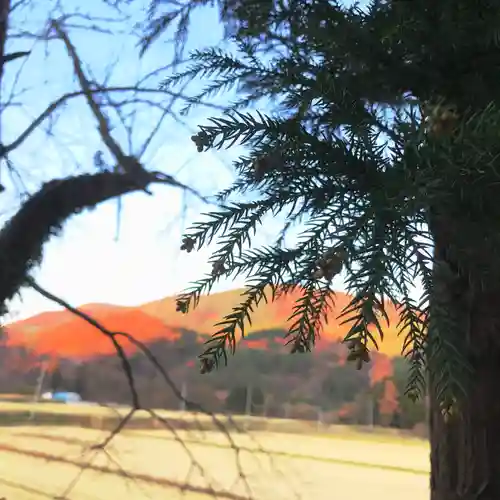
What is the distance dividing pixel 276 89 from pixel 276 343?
2.00ft

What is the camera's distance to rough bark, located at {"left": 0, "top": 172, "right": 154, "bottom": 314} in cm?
94

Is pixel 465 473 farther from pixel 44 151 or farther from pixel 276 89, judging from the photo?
pixel 44 151

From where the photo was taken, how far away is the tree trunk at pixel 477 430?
37 centimetres

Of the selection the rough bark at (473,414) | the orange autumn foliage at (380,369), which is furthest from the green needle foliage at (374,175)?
the orange autumn foliage at (380,369)

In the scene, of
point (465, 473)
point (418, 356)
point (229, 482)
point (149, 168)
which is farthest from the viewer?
point (149, 168)

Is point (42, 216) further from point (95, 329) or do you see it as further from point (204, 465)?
point (204, 465)

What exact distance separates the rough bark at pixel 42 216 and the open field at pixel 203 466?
24 cm

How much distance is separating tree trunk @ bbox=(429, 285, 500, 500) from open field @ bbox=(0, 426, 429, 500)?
46 cm

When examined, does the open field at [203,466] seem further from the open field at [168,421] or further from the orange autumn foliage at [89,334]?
the orange autumn foliage at [89,334]

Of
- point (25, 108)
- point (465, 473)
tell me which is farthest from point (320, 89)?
point (25, 108)

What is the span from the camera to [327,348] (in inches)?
36.6

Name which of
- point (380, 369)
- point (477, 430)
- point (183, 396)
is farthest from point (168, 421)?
point (477, 430)

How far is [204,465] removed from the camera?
0.93 m

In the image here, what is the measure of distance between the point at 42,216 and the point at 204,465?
455mm
